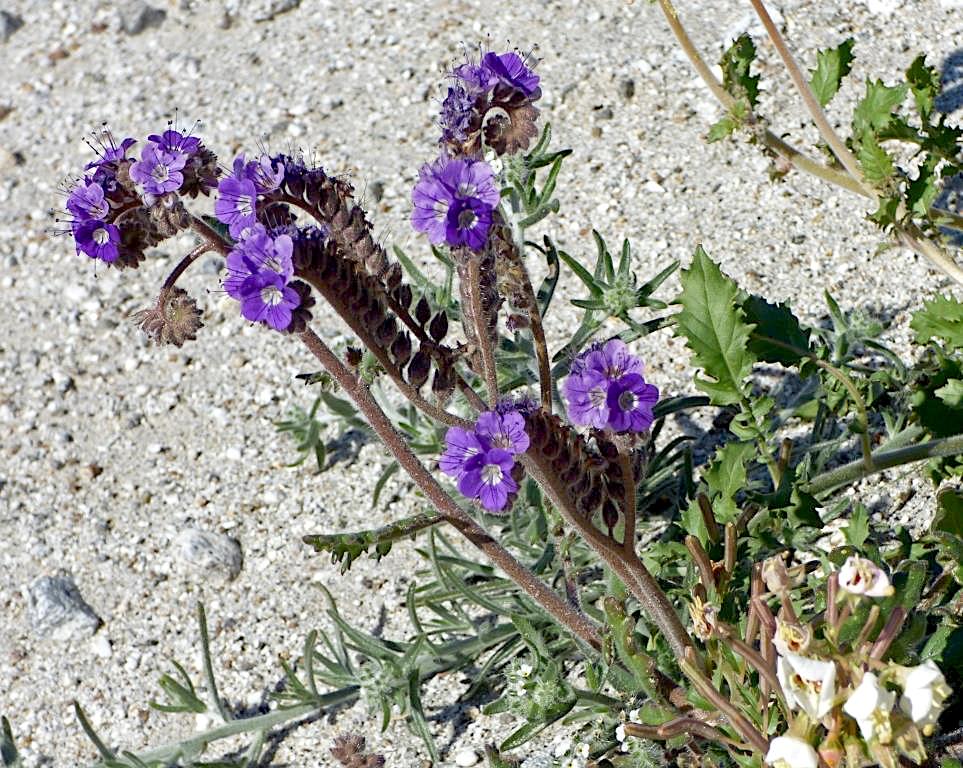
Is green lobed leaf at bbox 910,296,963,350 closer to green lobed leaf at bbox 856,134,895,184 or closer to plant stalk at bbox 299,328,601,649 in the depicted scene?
green lobed leaf at bbox 856,134,895,184

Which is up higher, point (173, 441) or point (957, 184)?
point (173, 441)

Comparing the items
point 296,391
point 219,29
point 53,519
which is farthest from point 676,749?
point 219,29

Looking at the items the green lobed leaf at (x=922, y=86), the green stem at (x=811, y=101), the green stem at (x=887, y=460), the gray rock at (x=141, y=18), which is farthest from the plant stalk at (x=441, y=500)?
the gray rock at (x=141, y=18)

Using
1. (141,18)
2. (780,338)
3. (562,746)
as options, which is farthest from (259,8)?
(562,746)

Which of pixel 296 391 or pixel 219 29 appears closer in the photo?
pixel 296 391

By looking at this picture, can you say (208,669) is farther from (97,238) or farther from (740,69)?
(740,69)

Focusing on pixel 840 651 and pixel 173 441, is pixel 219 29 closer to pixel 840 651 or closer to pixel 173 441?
pixel 173 441

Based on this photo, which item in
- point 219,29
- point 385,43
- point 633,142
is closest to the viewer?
point 633,142
